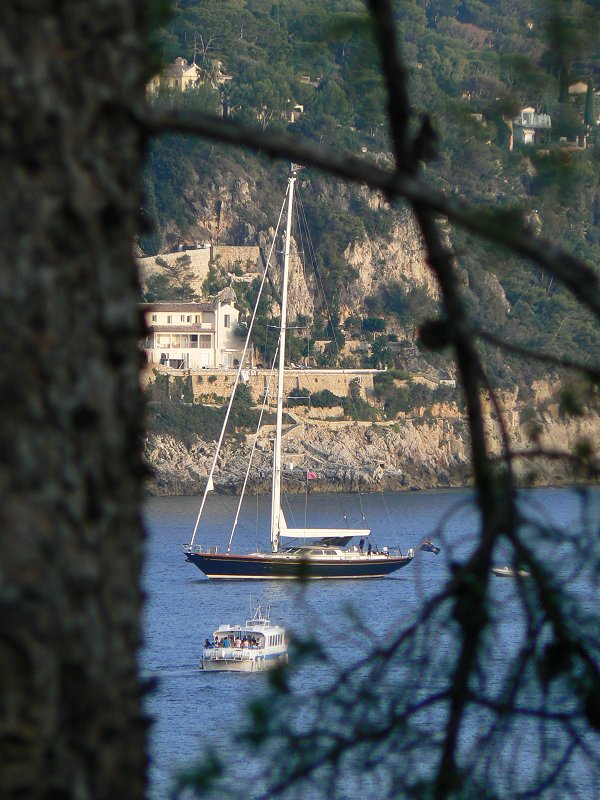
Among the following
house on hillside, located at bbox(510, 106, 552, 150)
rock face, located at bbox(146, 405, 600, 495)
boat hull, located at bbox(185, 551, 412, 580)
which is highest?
rock face, located at bbox(146, 405, 600, 495)

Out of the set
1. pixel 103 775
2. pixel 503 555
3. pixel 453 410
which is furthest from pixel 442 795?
pixel 453 410

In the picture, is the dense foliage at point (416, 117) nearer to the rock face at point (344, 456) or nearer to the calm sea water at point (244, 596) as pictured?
the calm sea water at point (244, 596)

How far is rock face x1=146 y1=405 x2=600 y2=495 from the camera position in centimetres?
4562

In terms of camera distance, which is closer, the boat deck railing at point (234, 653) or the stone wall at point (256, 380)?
the boat deck railing at point (234, 653)

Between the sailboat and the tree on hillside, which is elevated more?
the sailboat

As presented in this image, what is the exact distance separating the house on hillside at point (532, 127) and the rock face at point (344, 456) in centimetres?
4175

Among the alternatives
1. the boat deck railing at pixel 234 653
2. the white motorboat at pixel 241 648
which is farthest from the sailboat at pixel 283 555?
the boat deck railing at pixel 234 653

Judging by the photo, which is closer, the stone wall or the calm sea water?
the calm sea water

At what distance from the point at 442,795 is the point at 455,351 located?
56 centimetres

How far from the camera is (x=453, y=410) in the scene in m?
48.1

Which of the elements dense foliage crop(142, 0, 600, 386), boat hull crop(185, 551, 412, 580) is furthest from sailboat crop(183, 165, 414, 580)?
dense foliage crop(142, 0, 600, 386)

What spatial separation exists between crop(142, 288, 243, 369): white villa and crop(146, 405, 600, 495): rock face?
2.93m

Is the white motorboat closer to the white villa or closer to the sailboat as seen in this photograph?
the sailboat

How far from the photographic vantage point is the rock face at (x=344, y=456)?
45.6m
